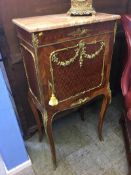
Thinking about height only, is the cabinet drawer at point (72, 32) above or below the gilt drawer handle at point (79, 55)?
above

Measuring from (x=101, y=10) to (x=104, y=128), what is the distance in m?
0.99

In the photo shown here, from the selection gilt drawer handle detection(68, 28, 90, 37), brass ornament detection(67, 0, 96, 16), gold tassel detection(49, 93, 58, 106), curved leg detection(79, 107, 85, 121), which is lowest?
curved leg detection(79, 107, 85, 121)

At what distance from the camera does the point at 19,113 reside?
4.45 ft

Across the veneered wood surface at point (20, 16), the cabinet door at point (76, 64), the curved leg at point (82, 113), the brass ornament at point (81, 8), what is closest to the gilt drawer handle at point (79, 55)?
the cabinet door at point (76, 64)

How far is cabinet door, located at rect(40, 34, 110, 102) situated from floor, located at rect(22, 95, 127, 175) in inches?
22.2

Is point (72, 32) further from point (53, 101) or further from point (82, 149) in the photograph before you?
point (82, 149)

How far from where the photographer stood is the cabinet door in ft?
2.99

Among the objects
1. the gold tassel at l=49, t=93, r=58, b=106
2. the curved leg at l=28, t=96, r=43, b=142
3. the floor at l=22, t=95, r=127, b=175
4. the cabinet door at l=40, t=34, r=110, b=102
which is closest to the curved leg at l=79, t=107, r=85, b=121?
the floor at l=22, t=95, r=127, b=175

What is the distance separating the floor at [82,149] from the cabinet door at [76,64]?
56cm

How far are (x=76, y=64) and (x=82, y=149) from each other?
0.77m

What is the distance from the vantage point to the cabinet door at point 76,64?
91 centimetres

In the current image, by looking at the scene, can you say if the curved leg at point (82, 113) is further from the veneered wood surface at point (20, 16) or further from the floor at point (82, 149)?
the veneered wood surface at point (20, 16)

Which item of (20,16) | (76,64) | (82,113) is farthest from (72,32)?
(82,113)

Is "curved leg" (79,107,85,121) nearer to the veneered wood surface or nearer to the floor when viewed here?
the floor
